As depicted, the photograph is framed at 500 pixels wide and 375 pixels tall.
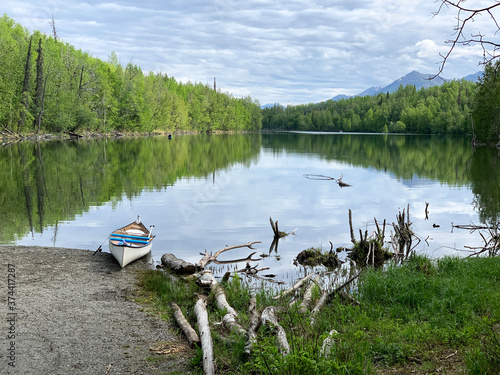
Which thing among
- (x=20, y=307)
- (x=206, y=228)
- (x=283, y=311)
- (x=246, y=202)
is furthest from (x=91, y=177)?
(x=283, y=311)

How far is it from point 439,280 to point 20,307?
436 inches

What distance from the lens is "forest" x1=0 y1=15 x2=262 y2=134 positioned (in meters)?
78.2

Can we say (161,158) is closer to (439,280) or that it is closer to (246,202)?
(246,202)

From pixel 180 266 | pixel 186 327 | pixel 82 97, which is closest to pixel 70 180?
pixel 180 266

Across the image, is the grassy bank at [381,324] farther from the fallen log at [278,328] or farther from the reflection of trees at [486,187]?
the reflection of trees at [486,187]


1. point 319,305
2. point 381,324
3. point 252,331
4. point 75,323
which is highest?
point 252,331

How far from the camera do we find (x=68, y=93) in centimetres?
9225

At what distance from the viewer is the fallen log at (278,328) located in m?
8.05

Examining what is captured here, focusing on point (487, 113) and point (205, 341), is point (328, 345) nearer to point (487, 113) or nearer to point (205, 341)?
point (205, 341)

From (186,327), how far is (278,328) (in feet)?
8.26

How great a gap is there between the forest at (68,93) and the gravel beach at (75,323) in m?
64.2

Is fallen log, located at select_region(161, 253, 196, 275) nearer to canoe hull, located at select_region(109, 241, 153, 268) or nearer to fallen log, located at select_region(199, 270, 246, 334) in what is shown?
fallen log, located at select_region(199, 270, 246, 334)

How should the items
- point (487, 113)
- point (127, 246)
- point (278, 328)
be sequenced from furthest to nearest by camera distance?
point (487, 113) → point (127, 246) → point (278, 328)

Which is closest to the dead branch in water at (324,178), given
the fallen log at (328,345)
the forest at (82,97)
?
the forest at (82,97)
